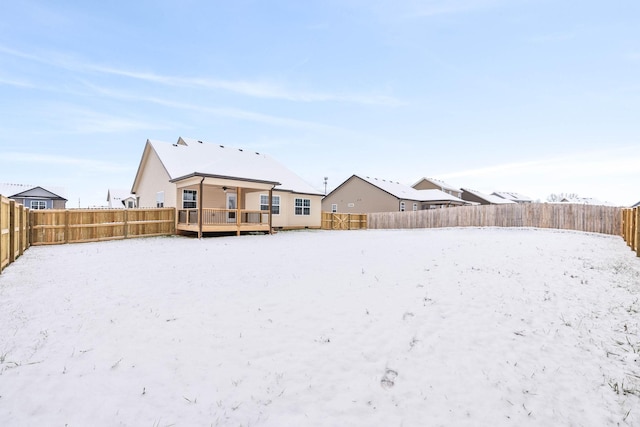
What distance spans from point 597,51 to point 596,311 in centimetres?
1527

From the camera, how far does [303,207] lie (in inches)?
952

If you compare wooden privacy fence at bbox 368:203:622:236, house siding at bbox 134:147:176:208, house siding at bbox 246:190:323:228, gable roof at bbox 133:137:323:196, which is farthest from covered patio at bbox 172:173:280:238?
wooden privacy fence at bbox 368:203:622:236

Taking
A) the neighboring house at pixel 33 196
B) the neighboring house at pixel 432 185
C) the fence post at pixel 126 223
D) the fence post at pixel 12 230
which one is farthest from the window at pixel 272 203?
the neighboring house at pixel 33 196

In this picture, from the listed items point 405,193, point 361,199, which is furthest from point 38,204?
point 405,193

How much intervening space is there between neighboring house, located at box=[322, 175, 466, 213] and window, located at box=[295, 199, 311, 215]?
13293 millimetres

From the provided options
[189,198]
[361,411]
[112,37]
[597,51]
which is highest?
[112,37]

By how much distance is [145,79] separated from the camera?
1004 inches

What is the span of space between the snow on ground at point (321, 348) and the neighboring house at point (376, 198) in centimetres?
2754

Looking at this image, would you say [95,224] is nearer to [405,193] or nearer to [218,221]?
[218,221]

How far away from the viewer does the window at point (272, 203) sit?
21.6m

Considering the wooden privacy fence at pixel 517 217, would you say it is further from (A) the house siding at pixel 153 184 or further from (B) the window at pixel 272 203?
(A) the house siding at pixel 153 184

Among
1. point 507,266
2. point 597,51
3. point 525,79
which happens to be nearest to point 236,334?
point 507,266

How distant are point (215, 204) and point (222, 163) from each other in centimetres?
347

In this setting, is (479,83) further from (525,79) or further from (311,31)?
(311,31)
